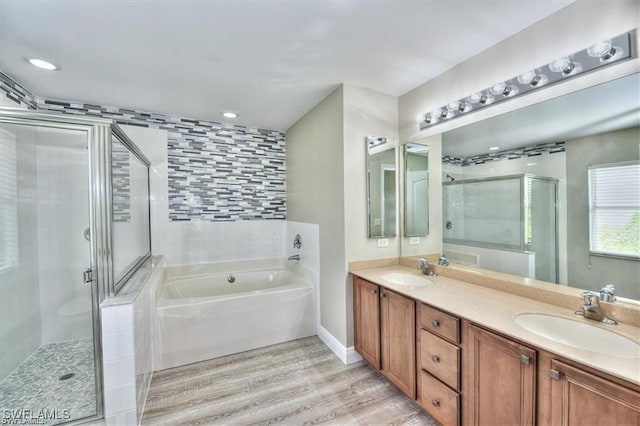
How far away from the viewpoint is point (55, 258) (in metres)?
2.62

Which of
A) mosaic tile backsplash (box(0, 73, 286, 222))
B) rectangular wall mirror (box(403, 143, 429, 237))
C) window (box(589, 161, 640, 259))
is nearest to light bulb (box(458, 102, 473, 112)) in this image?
rectangular wall mirror (box(403, 143, 429, 237))

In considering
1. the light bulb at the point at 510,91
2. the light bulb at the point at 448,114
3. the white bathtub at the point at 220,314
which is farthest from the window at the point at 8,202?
the light bulb at the point at 510,91

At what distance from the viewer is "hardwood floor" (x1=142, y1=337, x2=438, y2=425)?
6.02 feet

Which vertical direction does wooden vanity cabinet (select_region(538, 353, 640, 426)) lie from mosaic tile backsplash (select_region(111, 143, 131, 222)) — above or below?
below

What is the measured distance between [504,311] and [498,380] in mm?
370

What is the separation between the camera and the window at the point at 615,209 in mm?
1365


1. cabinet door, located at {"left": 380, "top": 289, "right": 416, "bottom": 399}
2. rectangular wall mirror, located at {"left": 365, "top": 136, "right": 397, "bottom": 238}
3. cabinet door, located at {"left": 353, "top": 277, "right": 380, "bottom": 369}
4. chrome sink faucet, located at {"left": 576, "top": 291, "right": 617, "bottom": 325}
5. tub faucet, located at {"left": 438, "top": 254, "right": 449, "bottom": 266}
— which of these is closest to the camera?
chrome sink faucet, located at {"left": 576, "top": 291, "right": 617, "bottom": 325}

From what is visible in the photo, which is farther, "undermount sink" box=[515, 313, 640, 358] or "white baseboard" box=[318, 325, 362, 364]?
"white baseboard" box=[318, 325, 362, 364]

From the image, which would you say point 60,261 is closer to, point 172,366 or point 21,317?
point 21,317

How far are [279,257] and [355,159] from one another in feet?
6.69

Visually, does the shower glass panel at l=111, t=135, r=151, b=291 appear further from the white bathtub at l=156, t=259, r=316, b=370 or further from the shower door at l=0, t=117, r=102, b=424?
the white bathtub at l=156, t=259, r=316, b=370

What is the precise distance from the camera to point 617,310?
134 centimetres

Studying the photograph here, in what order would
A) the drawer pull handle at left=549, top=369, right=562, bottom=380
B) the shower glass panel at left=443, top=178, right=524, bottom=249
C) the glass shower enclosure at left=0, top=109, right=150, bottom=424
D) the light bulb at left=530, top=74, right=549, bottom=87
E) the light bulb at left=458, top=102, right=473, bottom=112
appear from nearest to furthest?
the drawer pull handle at left=549, top=369, right=562, bottom=380
the light bulb at left=530, top=74, right=549, bottom=87
the glass shower enclosure at left=0, top=109, right=150, bottom=424
the shower glass panel at left=443, top=178, right=524, bottom=249
the light bulb at left=458, top=102, right=473, bottom=112

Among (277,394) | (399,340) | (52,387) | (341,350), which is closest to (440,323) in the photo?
(399,340)
